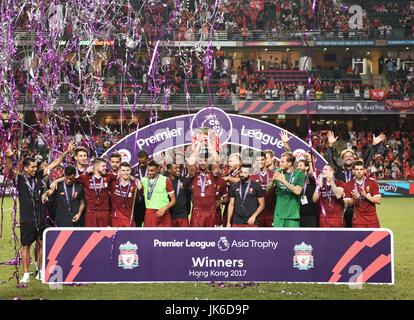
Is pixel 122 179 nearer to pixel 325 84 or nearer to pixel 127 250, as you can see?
pixel 127 250

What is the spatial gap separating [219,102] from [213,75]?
59.2 inches

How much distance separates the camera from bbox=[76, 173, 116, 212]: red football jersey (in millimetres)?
10078

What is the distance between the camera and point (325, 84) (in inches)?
1421

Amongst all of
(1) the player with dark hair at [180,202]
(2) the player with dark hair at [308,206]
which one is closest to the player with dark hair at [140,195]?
(1) the player with dark hair at [180,202]

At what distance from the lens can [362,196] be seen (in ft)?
31.9

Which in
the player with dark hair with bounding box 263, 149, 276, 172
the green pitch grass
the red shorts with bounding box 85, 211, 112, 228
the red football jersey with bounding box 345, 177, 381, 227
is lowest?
the green pitch grass

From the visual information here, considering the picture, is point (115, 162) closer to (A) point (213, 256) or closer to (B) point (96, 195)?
(B) point (96, 195)

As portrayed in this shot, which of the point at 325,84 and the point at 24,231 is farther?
the point at 325,84

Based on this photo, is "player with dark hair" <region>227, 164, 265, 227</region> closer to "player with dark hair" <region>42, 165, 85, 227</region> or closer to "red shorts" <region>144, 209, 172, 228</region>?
"red shorts" <region>144, 209, 172, 228</region>

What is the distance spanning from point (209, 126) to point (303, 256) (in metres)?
3.54

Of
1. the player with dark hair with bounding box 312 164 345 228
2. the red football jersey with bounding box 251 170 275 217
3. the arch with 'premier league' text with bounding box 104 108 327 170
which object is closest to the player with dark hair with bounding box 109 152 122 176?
the arch with 'premier league' text with bounding box 104 108 327 170

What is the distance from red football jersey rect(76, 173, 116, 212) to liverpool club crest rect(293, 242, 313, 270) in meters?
2.95

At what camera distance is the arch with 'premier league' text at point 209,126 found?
11.4 m
